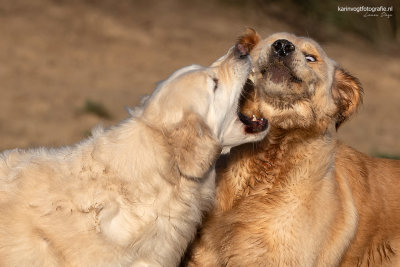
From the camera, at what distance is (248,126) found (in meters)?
5.63

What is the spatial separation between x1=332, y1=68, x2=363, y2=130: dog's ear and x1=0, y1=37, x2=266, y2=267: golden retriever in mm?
1485

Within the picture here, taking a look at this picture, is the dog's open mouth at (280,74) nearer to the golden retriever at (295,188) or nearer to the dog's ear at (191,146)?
the golden retriever at (295,188)

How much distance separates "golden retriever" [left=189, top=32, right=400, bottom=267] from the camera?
18.7ft

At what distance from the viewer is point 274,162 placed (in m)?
5.97

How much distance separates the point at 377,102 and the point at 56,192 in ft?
48.3

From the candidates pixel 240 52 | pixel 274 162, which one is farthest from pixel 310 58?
pixel 274 162

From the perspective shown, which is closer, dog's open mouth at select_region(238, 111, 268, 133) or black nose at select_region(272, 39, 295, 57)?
dog's open mouth at select_region(238, 111, 268, 133)

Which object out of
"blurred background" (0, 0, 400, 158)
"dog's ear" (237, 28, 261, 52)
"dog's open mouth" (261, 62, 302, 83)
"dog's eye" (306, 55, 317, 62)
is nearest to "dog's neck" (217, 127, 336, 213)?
"dog's open mouth" (261, 62, 302, 83)

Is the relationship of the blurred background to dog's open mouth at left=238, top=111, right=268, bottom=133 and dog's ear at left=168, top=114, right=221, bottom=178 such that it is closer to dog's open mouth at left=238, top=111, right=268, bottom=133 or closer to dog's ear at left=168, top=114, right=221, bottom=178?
dog's open mouth at left=238, top=111, right=268, bottom=133

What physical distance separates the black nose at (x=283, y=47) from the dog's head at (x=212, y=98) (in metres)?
0.32

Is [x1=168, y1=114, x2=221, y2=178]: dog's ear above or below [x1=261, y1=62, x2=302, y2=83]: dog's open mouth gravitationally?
below

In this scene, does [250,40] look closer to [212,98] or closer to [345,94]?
[345,94]

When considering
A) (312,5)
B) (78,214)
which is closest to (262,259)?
(78,214)

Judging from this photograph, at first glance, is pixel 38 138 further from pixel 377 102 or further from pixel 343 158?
pixel 377 102
